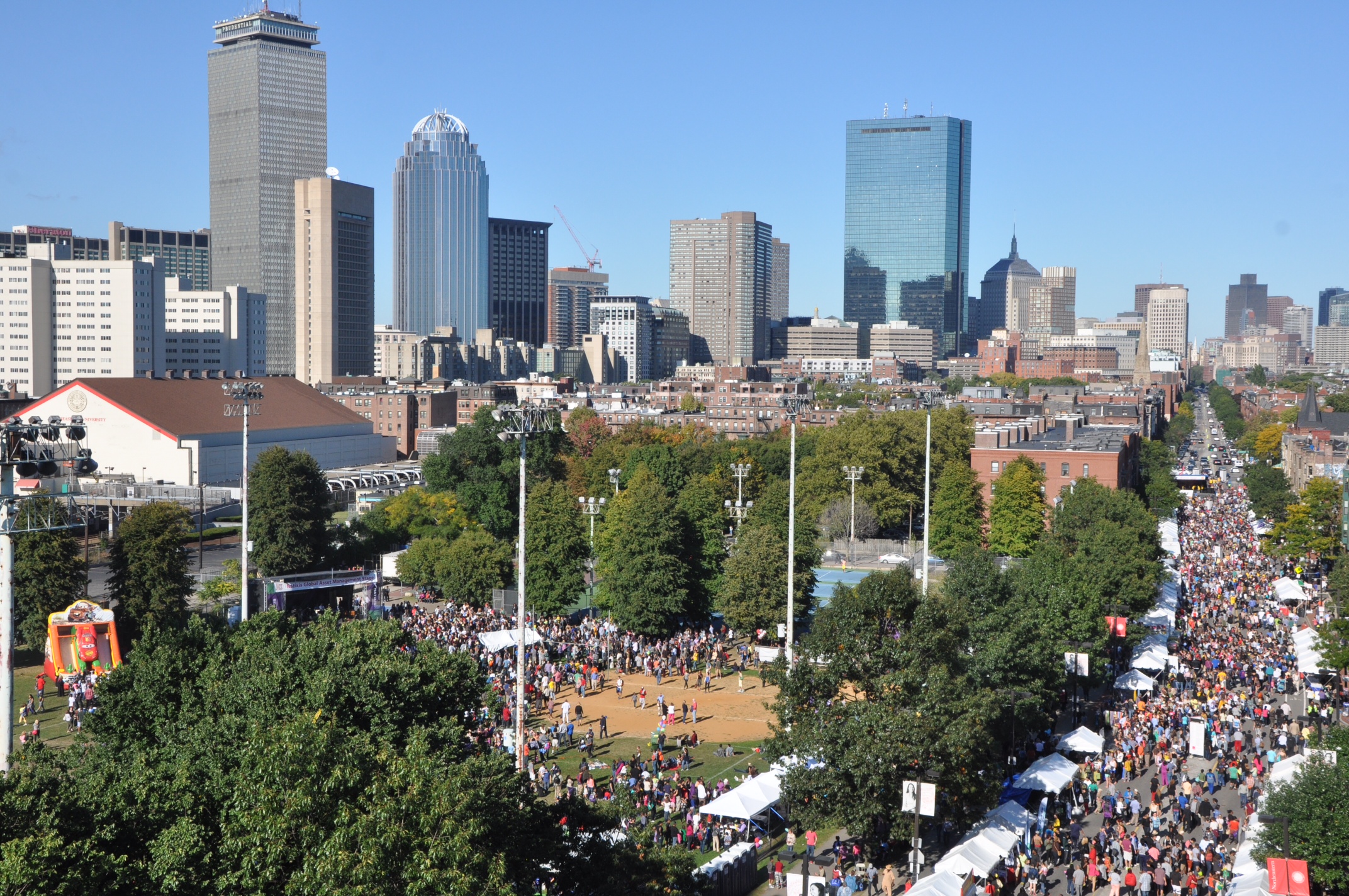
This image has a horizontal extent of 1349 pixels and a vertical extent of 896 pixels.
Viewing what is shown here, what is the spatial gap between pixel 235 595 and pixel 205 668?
1153 inches

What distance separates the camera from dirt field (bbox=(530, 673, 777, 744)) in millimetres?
39188

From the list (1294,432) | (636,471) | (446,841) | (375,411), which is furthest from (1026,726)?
(375,411)

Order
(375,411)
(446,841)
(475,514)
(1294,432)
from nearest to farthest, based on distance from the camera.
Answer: (446,841), (475,514), (1294,432), (375,411)

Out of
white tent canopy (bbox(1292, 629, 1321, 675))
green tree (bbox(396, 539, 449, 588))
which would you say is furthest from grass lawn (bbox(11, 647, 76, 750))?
white tent canopy (bbox(1292, 629, 1321, 675))

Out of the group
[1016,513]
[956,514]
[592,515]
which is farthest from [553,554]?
[1016,513]

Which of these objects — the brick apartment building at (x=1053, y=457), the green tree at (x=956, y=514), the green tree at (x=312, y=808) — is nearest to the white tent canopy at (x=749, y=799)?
the green tree at (x=312, y=808)

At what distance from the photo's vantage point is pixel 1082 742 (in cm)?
3462

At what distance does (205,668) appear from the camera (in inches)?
1054

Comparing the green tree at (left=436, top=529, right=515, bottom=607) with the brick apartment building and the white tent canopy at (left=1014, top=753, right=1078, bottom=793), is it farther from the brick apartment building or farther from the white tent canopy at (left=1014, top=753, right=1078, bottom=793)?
the brick apartment building

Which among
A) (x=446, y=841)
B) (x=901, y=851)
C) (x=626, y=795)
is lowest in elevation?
(x=901, y=851)

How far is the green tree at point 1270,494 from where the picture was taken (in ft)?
266

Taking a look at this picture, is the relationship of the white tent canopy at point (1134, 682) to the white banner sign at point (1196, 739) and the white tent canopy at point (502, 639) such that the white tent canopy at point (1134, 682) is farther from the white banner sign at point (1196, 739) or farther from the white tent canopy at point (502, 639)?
the white tent canopy at point (502, 639)

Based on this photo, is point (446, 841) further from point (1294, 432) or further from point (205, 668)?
point (1294, 432)

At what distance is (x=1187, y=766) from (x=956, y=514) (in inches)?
1477
